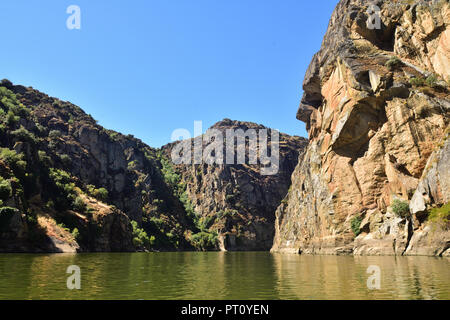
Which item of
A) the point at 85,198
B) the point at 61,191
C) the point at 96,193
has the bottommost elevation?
the point at 85,198

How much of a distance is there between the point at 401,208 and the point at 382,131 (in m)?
18.0

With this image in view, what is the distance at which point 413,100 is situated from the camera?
189 feet

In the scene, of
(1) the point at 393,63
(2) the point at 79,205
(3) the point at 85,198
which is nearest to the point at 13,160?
(2) the point at 79,205

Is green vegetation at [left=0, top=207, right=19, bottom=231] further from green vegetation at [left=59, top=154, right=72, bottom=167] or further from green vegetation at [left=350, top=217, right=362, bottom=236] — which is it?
green vegetation at [left=350, top=217, right=362, bottom=236]

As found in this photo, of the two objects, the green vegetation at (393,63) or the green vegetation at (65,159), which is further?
the green vegetation at (65,159)

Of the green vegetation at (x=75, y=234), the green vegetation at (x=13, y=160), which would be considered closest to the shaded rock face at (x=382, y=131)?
the green vegetation at (x=75, y=234)

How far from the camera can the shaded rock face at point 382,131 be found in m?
50.2

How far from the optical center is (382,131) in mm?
62188

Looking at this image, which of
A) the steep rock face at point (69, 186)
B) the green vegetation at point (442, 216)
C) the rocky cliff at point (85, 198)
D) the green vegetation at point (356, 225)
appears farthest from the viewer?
the rocky cliff at point (85, 198)

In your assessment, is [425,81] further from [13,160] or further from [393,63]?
[13,160]

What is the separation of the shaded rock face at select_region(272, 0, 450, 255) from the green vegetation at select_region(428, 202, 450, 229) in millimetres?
1020

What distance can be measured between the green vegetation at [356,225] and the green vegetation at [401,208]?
10.0m

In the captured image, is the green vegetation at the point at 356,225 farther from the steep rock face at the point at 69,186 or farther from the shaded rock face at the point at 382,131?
the steep rock face at the point at 69,186
